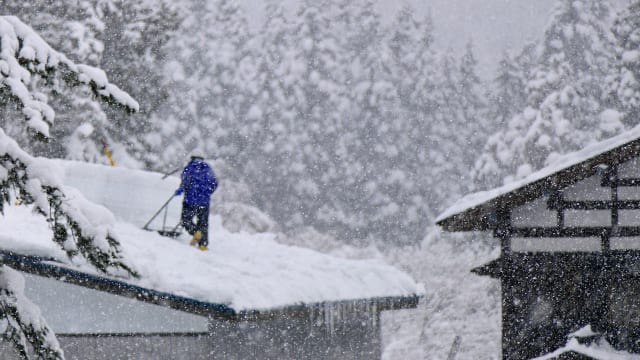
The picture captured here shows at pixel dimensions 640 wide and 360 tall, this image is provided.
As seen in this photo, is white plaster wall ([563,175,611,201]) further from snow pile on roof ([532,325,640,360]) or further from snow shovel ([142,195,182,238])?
snow shovel ([142,195,182,238])

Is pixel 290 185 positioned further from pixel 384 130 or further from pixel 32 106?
pixel 32 106

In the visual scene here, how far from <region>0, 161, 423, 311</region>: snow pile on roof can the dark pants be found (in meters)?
0.22

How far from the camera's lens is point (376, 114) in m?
48.8

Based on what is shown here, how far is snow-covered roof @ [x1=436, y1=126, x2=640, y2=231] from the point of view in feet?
44.3

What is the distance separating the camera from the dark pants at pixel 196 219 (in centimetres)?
1398

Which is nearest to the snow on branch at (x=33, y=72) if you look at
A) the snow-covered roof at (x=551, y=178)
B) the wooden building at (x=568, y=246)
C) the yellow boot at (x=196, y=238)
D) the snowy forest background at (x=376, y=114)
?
the yellow boot at (x=196, y=238)

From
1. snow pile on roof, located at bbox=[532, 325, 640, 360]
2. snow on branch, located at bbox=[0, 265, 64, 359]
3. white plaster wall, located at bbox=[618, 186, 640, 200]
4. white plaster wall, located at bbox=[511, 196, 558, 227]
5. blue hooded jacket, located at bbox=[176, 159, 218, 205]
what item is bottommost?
snow pile on roof, located at bbox=[532, 325, 640, 360]

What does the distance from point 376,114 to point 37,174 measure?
4273 cm

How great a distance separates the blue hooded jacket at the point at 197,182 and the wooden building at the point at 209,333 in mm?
2642

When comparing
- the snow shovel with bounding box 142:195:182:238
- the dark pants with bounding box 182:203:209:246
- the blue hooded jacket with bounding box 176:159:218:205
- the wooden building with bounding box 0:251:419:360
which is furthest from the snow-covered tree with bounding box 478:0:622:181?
the wooden building with bounding box 0:251:419:360

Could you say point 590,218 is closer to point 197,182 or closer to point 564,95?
point 197,182

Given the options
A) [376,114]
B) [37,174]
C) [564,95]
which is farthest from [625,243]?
[376,114]

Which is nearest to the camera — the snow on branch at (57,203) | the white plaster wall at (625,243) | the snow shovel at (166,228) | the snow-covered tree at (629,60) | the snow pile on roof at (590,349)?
the snow on branch at (57,203)

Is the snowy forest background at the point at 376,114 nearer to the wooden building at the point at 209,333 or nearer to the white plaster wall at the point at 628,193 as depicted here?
the white plaster wall at the point at 628,193
